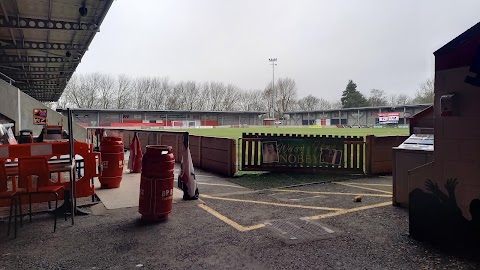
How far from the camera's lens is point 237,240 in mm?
4613

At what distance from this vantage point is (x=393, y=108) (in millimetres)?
83938

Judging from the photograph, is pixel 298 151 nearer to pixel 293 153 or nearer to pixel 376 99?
pixel 293 153

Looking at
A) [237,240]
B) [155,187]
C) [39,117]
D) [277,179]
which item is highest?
[39,117]

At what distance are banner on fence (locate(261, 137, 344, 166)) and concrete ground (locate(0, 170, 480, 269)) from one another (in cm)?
343

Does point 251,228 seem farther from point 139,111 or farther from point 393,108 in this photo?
point 393,108

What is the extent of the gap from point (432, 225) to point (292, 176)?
18.2ft

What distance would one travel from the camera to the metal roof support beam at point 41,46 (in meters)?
15.3

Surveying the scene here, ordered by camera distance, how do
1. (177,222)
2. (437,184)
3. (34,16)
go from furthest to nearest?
(34,16), (177,222), (437,184)

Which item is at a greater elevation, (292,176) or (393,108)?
(393,108)

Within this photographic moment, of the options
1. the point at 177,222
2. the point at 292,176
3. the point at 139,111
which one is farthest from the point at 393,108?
the point at 177,222

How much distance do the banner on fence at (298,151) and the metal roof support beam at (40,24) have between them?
873cm

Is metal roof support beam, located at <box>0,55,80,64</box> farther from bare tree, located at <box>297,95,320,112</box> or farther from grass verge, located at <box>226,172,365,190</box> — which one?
bare tree, located at <box>297,95,320,112</box>

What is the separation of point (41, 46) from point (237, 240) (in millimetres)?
16149

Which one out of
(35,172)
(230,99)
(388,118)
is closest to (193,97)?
(230,99)
